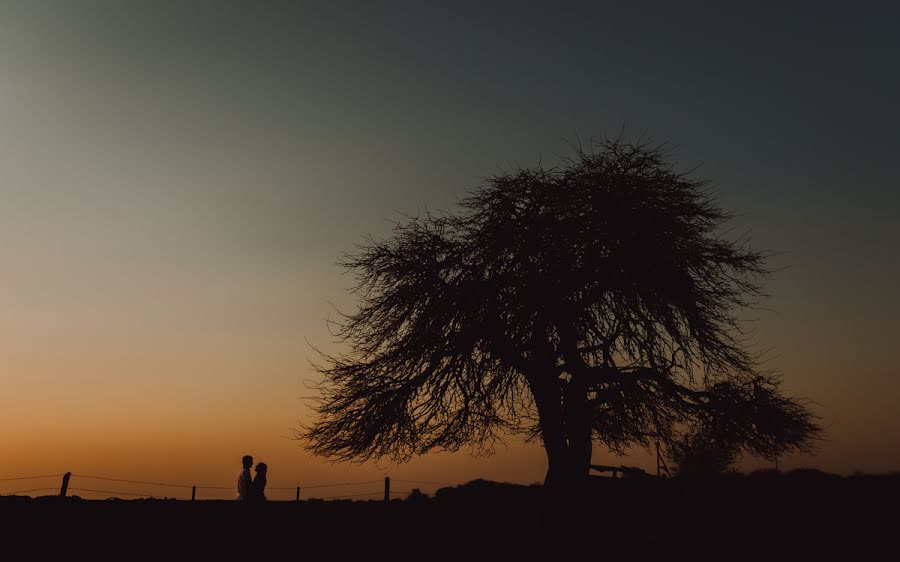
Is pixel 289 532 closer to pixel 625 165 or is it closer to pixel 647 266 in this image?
pixel 647 266

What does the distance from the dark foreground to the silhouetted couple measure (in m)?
0.30

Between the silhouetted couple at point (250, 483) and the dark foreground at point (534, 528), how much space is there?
296 mm

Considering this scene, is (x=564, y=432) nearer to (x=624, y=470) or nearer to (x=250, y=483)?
(x=624, y=470)

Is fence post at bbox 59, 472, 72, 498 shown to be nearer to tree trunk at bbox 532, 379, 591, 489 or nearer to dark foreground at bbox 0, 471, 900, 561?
dark foreground at bbox 0, 471, 900, 561

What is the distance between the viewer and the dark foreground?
13.9 meters

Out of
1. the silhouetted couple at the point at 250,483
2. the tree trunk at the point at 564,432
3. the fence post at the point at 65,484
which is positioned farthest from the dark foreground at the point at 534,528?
the fence post at the point at 65,484

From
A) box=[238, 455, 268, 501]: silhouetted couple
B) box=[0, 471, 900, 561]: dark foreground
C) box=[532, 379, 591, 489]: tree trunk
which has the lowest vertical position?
box=[0, 471, 900, 561]: dark foreground

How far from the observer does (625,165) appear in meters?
20.1

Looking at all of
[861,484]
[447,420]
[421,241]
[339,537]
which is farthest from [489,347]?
[861,484]

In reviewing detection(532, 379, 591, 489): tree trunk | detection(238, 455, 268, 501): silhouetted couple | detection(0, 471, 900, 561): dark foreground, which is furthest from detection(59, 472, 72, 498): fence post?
detection(532, 379, 591, 489): tree trunk

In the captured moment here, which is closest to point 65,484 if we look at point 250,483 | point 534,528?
point 250,483

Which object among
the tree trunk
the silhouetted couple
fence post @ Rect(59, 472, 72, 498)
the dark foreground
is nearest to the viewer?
the dark foreground

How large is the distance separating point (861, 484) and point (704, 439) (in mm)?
4869

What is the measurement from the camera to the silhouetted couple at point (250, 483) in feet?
53.2
